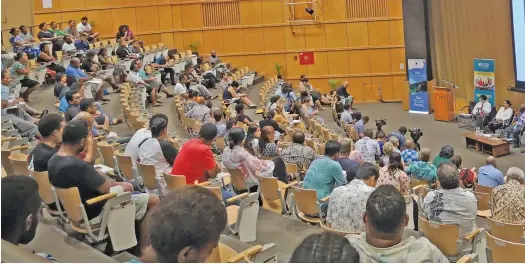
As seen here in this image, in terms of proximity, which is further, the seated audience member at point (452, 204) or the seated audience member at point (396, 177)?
the seated audience member at point (396, 177)

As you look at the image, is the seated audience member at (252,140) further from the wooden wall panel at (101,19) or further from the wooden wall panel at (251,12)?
the wooden wall panel at (101,19)

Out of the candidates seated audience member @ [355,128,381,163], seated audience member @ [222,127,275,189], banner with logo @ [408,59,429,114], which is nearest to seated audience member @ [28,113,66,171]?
seated audience member @ [222,127,275,189]

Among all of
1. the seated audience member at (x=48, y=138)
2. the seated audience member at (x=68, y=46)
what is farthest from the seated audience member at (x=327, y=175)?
the seated audience member at (x=68, y=46)

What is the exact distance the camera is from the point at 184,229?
6.03 feet

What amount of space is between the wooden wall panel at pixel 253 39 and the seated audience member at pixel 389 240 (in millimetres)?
17086

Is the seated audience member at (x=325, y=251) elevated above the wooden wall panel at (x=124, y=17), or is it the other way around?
the wooden wall panel at (x=124, y=17)

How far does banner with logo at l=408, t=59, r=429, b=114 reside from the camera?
682 inches

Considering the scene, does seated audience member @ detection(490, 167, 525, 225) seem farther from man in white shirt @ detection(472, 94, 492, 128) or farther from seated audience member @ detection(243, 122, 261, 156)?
man in white shirt @ detection(472, 94, 492, 128)

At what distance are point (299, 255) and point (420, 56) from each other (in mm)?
16584

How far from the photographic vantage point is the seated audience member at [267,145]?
7031mm

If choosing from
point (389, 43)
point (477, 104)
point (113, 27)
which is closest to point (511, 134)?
point (477, 104)

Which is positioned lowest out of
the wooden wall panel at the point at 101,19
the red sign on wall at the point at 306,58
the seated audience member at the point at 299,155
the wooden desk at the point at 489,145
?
the wooden desk at the point at 489,145

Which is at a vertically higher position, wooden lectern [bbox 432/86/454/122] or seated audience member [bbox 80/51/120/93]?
seated audience member [bbox 80/51/120/93]

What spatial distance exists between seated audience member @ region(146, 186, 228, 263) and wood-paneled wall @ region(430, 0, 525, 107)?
14278 mm
